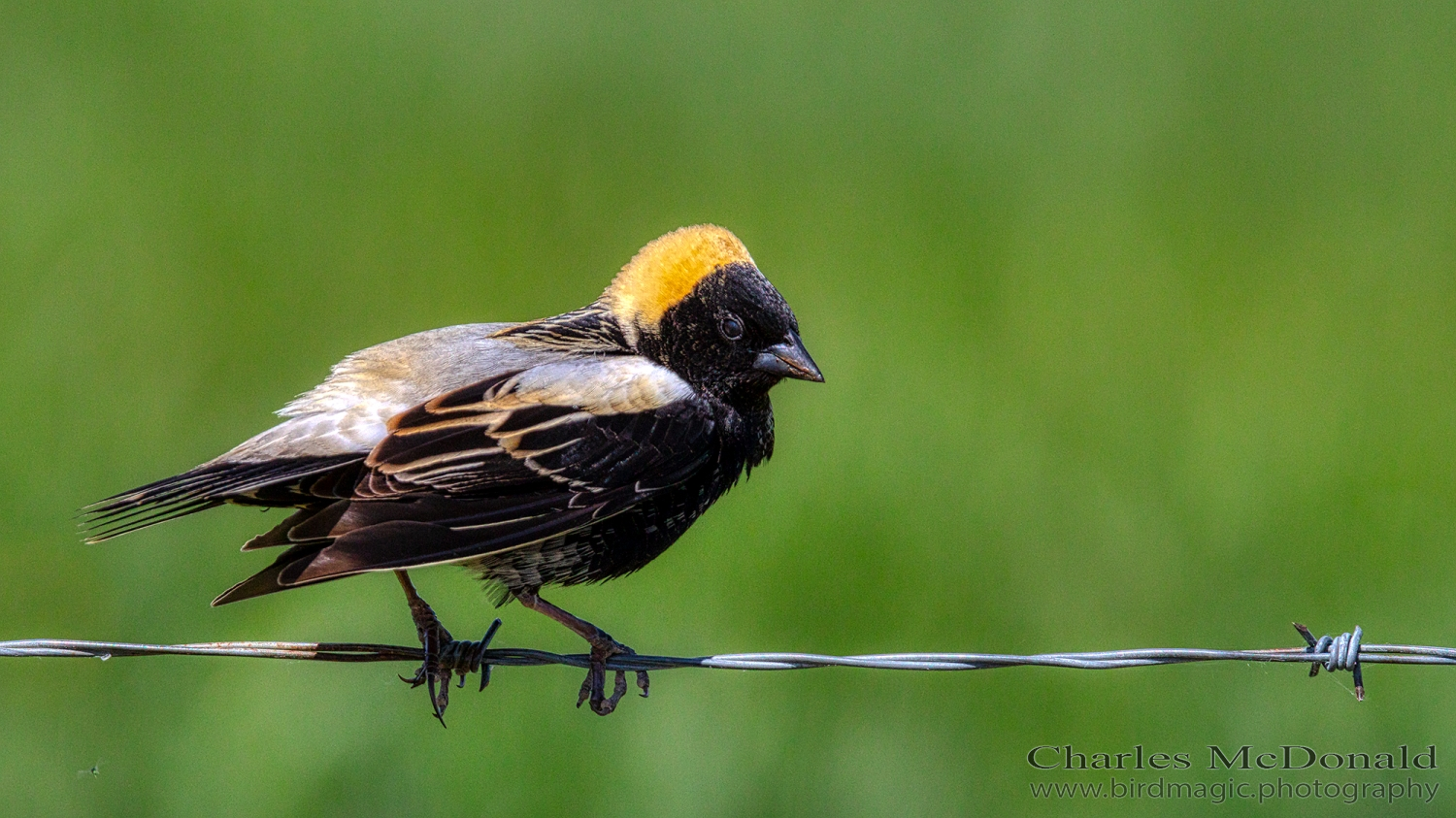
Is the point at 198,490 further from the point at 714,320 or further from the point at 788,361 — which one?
the point at 788,361

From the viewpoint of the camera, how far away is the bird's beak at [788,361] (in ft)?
16.8

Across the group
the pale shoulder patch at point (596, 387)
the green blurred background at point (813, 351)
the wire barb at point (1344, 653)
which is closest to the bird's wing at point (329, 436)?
the pale shoulder patch at point (596, 387)

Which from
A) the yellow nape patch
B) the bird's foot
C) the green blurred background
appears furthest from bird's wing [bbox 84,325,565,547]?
the green blurred background

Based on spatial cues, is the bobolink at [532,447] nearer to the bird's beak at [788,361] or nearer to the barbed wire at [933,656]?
the bird's beak at [788,361]

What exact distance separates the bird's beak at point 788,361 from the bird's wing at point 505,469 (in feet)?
0.81

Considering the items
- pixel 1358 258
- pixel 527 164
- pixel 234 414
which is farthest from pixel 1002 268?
pixel 234 414

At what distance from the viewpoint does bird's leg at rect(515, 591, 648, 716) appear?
5074 millimetres

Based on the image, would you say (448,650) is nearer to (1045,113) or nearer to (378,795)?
(378,795)

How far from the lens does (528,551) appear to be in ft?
15.9

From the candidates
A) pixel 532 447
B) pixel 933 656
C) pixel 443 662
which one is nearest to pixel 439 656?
pixel 443 662

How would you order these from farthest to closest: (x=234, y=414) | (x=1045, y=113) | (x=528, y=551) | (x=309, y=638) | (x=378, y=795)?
(x=1045, y=113)
(x=234, y=414)
(x=309, y=638)
(x=378, y=795)
(x=528, y=551)

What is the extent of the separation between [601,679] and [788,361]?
3.87ft

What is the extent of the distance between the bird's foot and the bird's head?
2.87 ft

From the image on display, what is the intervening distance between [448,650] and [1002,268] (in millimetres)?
5016
